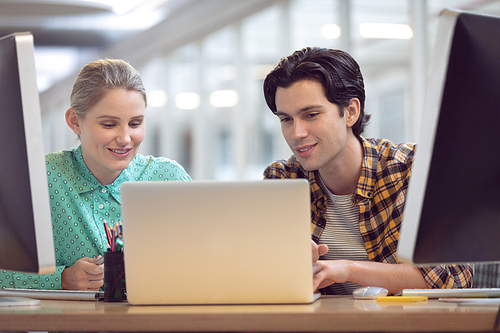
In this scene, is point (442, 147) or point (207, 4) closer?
point (442, 147)

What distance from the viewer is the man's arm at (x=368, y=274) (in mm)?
1177

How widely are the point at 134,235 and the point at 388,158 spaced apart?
971 millimetres

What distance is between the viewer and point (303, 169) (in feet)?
6.02

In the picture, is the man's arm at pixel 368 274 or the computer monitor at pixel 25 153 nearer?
the computer monitor at pixel 25 153

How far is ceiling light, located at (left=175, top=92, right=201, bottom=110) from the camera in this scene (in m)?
6.73

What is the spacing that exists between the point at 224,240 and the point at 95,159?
0.86 m

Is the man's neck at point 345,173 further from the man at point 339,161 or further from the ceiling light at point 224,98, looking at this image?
the ceiling light at point 224,98

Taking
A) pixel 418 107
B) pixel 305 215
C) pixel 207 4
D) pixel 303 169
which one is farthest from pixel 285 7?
pixel 305 215

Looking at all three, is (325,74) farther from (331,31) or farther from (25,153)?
(331,31)

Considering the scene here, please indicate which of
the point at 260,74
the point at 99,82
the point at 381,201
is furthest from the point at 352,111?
the point at 260,74

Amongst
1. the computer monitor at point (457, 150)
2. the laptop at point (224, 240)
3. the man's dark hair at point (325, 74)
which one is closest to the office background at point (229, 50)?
the man's dark hair at point (325, 74)

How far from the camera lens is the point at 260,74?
5.47 metres

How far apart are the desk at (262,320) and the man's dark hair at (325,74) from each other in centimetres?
97

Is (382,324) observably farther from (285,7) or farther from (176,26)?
(176,26)
